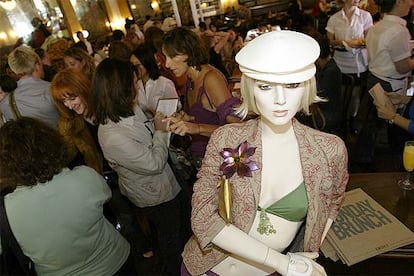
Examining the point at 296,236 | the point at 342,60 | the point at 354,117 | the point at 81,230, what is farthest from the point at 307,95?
the point at 342,60

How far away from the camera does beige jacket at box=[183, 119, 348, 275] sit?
947 millimetres

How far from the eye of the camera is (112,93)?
1.60 metres

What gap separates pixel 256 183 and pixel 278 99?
9.9 inches

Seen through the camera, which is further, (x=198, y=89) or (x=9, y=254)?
(x=198, y=89)

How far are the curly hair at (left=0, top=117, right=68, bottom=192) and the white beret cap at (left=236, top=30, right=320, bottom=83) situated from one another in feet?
2.60

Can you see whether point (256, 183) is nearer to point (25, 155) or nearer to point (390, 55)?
point (25, 155)

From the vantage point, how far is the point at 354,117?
3.33 meters

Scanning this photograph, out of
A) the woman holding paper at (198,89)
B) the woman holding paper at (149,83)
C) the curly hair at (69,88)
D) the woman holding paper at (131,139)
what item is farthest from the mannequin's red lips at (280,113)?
the woman holding paper at (149,83)

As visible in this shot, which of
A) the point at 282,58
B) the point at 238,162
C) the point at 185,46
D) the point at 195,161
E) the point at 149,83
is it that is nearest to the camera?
the point at 282,58

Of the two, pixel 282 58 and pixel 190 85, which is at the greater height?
pixel 282 58

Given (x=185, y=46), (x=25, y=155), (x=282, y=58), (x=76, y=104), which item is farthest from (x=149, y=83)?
(x=282, y=58)

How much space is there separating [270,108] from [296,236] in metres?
0.43

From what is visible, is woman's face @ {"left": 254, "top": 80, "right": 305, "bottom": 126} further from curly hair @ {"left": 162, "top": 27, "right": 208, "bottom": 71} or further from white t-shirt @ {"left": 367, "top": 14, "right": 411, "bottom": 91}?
white t-shirt @ {"left": 367, "top": 14, "right": 411, "bottom": 91}

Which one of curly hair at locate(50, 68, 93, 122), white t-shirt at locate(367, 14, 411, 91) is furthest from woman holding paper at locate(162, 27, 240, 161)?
white t-shirt at locate(367, 14, 411, 91)
